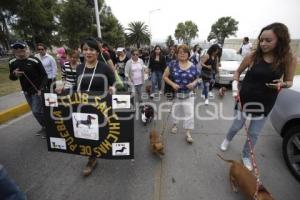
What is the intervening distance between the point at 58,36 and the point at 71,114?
97.2 ft

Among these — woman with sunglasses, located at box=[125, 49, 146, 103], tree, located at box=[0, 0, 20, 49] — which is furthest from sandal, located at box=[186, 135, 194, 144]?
tree, located at box=[0, 0, 20, 49]

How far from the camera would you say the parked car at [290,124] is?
9.95 ft

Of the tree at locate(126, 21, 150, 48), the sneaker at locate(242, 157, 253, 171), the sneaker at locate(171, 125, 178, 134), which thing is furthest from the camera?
the tree at locate(126, 21, 150, 48)

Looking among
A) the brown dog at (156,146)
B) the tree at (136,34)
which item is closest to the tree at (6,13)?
the brown dog at (156,146)

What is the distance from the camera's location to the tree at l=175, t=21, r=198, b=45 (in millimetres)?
79562

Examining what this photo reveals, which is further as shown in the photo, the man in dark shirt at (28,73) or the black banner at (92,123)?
the man in dark shirt at (28,73)

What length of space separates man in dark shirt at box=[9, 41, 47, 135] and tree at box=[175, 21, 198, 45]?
258 feet

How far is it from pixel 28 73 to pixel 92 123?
2.10m

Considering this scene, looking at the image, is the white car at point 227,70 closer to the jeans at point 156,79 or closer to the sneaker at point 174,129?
the jeans at point 156,79

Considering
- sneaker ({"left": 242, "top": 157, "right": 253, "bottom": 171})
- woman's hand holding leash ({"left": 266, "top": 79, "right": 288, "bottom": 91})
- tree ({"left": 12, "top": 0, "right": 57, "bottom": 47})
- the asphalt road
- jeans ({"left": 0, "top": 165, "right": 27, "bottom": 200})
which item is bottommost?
the asphalt road

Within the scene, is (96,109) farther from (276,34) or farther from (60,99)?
(276,34)

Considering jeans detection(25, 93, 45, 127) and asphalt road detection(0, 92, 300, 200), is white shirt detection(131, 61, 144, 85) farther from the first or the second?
jeans detection(25, 93, 45, 127)

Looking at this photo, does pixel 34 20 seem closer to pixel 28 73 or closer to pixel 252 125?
pixel 28 73

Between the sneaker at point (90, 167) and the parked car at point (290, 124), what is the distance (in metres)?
2.86
